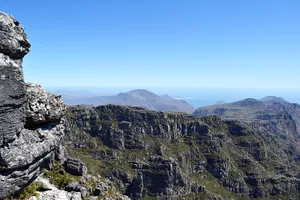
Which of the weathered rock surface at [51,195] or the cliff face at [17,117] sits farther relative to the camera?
the weathered rock surface at [51,195]

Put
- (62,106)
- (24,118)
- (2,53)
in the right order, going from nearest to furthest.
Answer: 1. (2,53)
2. (24,118)
3. (62,106)

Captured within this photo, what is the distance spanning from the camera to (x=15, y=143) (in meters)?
25.7

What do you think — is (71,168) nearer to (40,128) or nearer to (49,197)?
(49,197)

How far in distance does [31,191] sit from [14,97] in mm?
14292

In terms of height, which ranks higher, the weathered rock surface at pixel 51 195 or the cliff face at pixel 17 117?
the cliff face at pixel 17 117

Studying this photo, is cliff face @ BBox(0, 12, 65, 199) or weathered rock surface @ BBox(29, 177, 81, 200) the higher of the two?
cliff face @ BBox(0, 12, 65, 199)

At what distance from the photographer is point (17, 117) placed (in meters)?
25.7

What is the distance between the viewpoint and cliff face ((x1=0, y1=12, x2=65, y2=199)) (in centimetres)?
2433

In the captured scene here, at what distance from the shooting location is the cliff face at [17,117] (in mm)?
24328

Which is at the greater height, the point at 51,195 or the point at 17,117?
the point at 17,117

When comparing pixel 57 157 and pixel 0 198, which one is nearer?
pixel 0 198

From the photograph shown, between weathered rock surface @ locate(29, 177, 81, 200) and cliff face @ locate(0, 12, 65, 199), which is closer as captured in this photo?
cliff face @ locate(0, 12, 65, 199)

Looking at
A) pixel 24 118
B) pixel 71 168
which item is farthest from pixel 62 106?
pixel 71 168

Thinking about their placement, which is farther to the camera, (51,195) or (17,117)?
(51,195)
